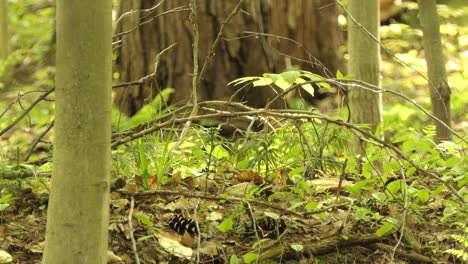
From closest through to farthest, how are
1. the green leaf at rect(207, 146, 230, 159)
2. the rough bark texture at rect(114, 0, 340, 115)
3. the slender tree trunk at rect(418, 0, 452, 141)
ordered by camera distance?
the green leaf at rect(207, 146, 230, 159) → the slender tree trunk at rect(418, 0, 452, 141) → the rough bark texture at rect(114, 0, 340, 115)

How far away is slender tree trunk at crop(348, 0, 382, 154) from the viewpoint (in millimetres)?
3621

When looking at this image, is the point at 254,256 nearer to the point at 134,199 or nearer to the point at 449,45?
the point at 134,199

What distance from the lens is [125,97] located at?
16.9ft

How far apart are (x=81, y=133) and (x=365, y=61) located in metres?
2.24

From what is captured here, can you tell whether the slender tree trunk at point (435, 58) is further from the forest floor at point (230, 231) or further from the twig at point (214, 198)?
the twig at point (214, 198)

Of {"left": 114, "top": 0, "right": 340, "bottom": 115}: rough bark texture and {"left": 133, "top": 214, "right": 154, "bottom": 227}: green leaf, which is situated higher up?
{"left": 114, "top": 0, "right": 340, "bottom": 115}: rough bark texture

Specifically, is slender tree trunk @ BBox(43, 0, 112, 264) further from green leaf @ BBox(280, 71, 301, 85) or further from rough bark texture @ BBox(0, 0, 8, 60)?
rough bark texture @ BBox(0, 0, 8, 60)

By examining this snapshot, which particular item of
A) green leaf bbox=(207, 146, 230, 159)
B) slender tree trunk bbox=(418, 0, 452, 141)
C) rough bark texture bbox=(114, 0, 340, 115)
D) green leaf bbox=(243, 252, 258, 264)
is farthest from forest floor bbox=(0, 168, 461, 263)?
rough bark texture bbox=(114, 0, 340, 115)

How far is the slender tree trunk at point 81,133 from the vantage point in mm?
1805

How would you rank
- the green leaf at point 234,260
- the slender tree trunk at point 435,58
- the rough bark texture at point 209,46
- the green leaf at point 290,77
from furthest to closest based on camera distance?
1. the rough bark texture at point 209,46
2. the slender tree trunk at point 435,58
3. the green leaf at point 290,77
4. the green leaf at point 234,260

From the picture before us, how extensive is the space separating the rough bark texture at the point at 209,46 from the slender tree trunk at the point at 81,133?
2.88m

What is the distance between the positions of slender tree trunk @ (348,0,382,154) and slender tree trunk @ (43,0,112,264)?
2.06m

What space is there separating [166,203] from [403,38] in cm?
710

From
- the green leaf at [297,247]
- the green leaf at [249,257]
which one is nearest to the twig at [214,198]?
the green leaf at [297,247]
